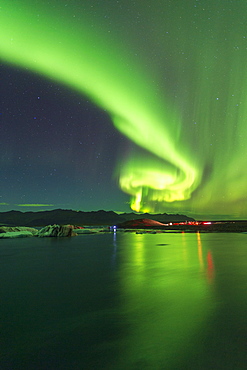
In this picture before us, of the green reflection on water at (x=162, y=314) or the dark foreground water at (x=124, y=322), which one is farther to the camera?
the green reflection on water at (x=162, y=314)

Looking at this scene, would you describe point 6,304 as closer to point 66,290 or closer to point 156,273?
point 66,290

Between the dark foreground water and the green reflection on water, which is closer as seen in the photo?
the dark foreground water

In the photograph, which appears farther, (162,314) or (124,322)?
(162,314)

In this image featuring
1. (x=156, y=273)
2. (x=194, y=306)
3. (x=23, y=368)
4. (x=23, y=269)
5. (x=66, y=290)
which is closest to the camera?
(x=23, y=368)

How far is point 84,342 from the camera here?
4938 mm

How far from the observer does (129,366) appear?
4078mm

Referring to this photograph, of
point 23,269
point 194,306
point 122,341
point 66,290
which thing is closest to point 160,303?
point 194,306

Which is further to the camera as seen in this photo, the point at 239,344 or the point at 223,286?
the point at 223,286

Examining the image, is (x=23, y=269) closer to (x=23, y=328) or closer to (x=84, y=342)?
(x=23, y=328)

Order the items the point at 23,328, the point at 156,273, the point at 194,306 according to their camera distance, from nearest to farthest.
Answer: the point at 23,328 < the point at 194,306 < the point at 156,273

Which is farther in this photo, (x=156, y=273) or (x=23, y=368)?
(x=156, y=273)

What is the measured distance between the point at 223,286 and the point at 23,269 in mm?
10659

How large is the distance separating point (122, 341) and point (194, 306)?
316 centimetres

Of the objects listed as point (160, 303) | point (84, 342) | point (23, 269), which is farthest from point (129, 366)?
point (23, 269)
